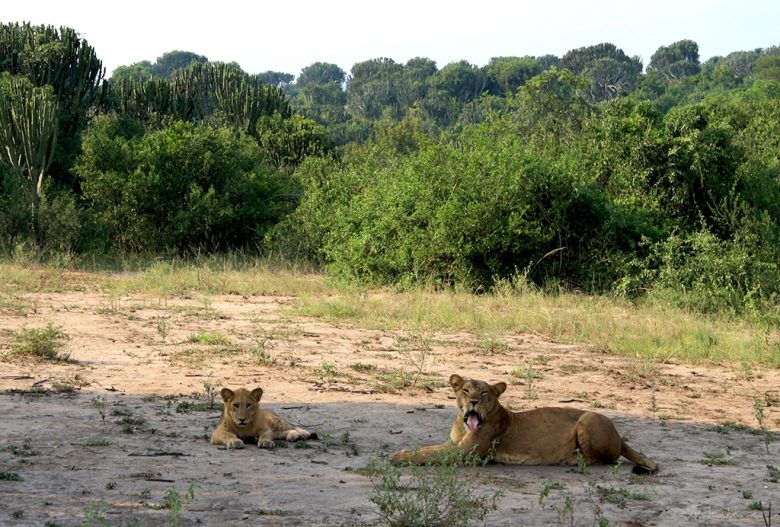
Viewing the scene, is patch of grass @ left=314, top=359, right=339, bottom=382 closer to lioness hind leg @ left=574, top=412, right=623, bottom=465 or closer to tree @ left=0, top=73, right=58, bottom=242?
lioness hind leg @ left=574, top=412, right=623, bottom=465

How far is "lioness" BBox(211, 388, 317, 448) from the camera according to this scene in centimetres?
713

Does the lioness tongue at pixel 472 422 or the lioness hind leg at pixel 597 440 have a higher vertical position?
the lioness tongue at pixel 472 422

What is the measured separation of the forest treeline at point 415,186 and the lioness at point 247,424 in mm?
8899

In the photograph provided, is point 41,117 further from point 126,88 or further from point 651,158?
point 651,158

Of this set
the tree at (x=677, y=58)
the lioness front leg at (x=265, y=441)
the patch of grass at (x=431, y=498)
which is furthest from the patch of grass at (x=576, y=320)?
the tree at (x=677, y=58)

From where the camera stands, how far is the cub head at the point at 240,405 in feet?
23.4

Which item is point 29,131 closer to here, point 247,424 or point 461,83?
point 247,424

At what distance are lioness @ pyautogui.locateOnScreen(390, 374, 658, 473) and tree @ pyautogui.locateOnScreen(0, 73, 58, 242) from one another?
691 inches

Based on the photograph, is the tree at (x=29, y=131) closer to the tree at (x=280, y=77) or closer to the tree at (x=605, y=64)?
the tree at (x=605, y=64)

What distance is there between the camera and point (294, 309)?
15086 mm

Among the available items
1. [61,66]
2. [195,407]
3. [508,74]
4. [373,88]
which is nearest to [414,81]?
[373,88]

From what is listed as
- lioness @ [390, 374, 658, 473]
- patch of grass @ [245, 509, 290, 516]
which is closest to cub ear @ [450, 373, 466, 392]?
lioness @ [390, 374, 658, 473]

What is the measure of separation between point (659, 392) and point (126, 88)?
25.0 metres

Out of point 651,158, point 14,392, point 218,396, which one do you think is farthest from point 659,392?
point 651,158
